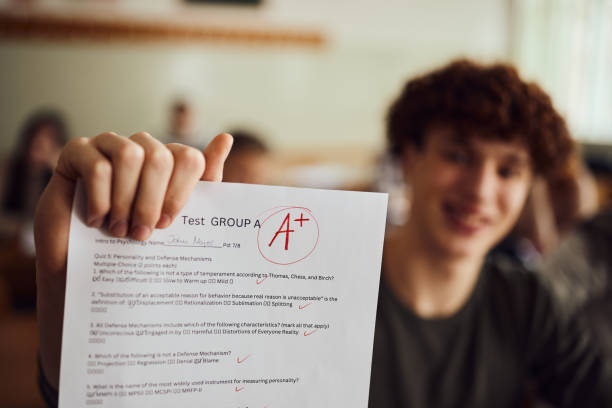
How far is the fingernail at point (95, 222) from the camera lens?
0.42 metres

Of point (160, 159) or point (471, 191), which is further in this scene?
point (471, 191)

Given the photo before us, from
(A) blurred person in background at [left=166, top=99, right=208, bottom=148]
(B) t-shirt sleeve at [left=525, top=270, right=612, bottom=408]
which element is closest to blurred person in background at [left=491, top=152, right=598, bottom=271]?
(B) t-shirt sleeve at [left=525, top=270, right=612, bottom=408]

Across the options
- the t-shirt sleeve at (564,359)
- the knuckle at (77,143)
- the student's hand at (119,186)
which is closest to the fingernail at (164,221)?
the student's hand at (119,186)

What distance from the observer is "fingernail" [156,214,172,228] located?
0.44m

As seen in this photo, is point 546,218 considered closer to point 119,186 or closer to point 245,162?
point 245,162

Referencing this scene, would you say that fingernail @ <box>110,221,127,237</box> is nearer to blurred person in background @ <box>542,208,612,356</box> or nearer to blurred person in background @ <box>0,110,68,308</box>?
blurred person in background @ <box>542,208,612,356</box>

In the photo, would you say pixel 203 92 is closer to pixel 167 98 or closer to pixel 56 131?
pixel 167 98

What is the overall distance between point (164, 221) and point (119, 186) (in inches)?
2.0

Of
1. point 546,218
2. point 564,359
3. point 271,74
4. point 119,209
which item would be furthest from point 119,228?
point 271,74

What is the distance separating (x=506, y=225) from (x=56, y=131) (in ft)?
13.3

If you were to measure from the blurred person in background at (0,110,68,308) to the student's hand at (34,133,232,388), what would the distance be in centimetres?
165

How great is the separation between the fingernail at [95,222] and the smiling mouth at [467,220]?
2.40ft

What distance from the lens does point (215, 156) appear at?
473 mm

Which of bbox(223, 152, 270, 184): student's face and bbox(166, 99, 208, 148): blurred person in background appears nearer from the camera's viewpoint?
bbox(223, 152, 270, 184): student's face
